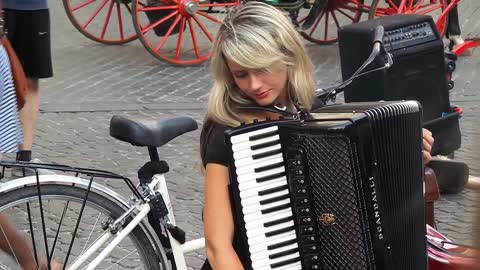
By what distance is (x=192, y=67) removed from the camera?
24.4ft

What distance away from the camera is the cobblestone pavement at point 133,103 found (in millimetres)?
4609

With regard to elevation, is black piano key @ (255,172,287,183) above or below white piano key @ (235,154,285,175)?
below

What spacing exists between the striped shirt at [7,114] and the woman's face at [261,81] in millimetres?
1352

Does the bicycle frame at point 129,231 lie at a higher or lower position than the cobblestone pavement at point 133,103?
higher

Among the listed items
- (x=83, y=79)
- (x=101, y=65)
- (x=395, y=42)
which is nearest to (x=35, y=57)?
(x=395, y=42)

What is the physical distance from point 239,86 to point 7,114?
4.53 feet

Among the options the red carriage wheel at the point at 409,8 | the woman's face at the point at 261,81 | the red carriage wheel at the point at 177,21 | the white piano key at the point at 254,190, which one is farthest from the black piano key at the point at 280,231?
the red carriage wheel at the point at 409,8

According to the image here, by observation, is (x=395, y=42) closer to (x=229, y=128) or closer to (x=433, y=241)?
(x=433, y=241)

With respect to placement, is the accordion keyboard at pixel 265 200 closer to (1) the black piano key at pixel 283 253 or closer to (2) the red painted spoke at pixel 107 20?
(1) the black piano key at pixel 283 253

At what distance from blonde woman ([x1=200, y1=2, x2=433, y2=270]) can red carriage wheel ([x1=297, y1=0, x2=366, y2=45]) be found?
5.54 m

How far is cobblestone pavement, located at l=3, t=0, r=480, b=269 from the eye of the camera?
4.61 m

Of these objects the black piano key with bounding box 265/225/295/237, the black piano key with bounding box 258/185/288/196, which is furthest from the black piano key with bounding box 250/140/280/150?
the black piano key with bounding box 265/225/295/237

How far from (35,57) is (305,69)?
273cm

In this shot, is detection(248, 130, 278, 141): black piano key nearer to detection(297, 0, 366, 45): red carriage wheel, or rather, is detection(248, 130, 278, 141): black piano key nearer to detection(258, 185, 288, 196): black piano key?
detection(258, 185, 288, 196): black piano key
